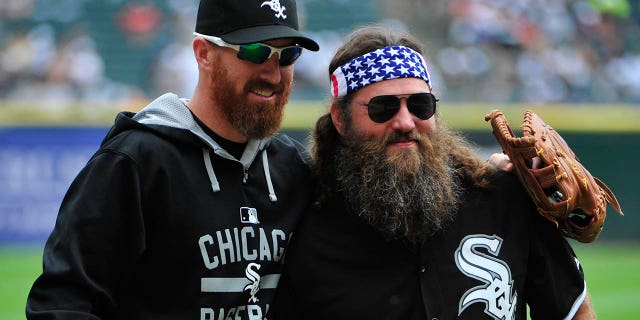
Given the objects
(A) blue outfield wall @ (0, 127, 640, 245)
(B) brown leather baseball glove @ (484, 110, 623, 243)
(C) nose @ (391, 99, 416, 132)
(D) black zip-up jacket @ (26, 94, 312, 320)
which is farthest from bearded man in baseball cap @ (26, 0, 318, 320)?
(A) blue outfield wall @ (0, 127, 640, 245)

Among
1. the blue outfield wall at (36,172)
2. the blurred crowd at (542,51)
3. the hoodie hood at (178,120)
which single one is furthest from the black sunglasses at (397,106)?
the blurred crowd at (542,51)

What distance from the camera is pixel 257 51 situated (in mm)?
3193

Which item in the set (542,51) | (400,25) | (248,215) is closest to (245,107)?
(248,215)

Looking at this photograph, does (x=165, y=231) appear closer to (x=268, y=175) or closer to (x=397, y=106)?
(x=268, y=175)

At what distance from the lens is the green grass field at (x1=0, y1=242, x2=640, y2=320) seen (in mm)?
9758

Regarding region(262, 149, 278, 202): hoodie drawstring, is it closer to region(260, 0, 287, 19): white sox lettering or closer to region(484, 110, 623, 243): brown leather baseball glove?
region(260, 0, 287, 19): white sox lettering

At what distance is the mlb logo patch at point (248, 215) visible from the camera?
323 centimetres

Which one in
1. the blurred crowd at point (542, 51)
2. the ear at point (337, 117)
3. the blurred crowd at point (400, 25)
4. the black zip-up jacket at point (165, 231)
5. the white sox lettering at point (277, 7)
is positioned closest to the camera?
the black zip-up jacket at point (165, 231)

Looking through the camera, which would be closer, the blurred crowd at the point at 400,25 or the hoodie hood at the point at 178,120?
the hoodie hood at the point at 178,120

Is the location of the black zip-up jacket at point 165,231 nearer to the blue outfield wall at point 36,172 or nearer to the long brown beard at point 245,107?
the long brown beard at point 245,107

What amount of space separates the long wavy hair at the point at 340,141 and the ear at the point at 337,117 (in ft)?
0.06

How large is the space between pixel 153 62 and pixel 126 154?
11.8 meters

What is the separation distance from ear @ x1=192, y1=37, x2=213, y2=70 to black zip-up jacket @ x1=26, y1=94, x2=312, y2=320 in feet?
0.55

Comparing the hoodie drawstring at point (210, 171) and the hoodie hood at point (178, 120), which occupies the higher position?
the hoodie hood at point (178, 120)
